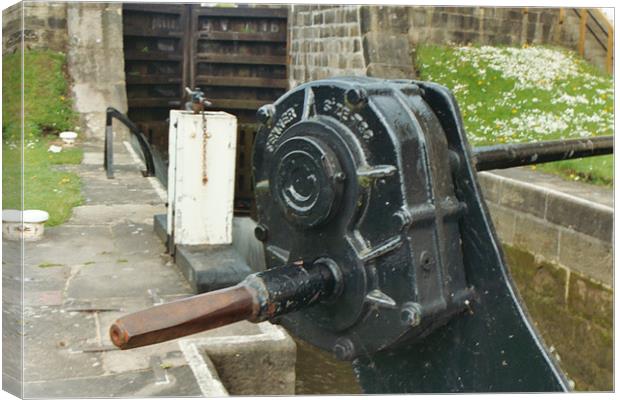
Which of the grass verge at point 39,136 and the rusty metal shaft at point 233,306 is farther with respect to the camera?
the grass verge at point 39,136

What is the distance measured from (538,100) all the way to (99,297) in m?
3.04

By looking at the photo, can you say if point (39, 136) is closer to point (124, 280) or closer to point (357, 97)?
point (124, 280)

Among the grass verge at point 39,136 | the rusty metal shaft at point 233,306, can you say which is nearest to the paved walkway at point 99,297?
the grass verge at point 39,136

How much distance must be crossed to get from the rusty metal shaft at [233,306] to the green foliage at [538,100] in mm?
3207

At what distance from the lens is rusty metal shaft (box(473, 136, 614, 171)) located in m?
0.98

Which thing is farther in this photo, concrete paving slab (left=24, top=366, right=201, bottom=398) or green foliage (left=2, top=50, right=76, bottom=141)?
green foliage (left=2, top=50, right=76, bottom=141)

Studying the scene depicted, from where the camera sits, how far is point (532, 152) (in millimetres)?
1061

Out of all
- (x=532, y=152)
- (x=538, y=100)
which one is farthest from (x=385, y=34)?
(x=532, y=152)

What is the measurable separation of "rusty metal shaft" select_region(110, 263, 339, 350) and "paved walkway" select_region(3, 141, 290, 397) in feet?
4.78

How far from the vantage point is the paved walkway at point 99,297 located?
7.34 feet

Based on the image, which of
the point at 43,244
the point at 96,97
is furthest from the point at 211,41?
the point at 43,244

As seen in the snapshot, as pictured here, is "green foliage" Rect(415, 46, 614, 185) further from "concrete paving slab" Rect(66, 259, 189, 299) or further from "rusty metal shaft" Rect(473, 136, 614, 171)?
"rusty metal shaft" Rect(473, 136, 614, 171)

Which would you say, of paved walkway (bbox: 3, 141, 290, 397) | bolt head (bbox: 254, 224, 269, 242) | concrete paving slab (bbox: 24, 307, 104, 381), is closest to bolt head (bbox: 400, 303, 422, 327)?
bolt head (bbox: 254, 224, 269, 242)

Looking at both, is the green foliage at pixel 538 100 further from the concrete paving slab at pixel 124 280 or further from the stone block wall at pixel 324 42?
the concrete paving slab at pixel 124 280
